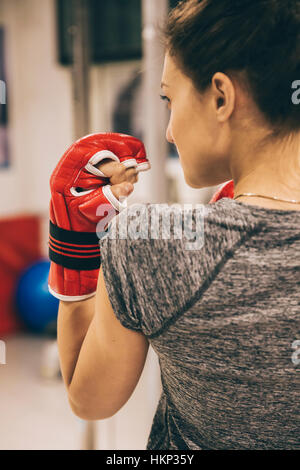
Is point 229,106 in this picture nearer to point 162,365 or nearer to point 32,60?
point 162,365

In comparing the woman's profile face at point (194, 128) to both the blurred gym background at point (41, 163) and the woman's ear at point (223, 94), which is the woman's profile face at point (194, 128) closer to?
the woman's ear at point (223, 94)

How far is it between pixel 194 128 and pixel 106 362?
12.2 inches

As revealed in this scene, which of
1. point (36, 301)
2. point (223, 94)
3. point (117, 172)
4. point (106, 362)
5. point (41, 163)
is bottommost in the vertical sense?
point (36, 301)

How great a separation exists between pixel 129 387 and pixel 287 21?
0.48 m

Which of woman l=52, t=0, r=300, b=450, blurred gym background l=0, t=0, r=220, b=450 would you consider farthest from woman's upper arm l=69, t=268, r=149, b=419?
blurred gym background l=0, t=0, r=220, b=450

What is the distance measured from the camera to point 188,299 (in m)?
0.53

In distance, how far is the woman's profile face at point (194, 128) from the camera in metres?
0.58

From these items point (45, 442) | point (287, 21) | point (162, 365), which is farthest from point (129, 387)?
point (45, 442)

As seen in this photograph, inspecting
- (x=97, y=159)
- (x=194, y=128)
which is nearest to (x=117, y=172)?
(x=97, y=159)

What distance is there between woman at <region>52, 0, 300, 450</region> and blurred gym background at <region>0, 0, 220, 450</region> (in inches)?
66.7

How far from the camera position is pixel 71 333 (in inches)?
27.5

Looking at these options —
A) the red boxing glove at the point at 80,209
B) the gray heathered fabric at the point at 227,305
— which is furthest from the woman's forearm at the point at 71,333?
the gray heathered fabric at the point at 227,305

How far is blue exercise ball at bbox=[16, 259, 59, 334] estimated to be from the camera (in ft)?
10.6

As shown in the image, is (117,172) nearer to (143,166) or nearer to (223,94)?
(143,166)
